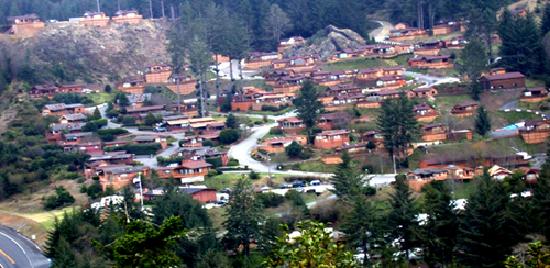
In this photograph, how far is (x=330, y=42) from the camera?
5478 cm

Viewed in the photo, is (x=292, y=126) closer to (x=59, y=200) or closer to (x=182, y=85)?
(x=59, y=200)

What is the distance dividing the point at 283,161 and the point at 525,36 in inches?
552

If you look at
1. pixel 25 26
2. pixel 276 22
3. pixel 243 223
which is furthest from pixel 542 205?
pixel 25 26

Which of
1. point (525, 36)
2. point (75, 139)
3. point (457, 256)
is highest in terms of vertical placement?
point (525, 36)

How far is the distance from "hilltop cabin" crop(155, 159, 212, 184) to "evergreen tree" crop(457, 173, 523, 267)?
14.4 metres

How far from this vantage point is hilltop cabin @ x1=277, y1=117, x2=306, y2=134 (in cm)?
4066

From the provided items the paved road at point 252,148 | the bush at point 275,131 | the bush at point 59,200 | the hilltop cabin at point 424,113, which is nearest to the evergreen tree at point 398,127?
the hilltop cabin at point 424,113

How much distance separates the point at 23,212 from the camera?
1336 inches

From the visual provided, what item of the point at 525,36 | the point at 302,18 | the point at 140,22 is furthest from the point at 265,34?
the point at 525,36

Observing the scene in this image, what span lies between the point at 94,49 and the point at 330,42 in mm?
14236

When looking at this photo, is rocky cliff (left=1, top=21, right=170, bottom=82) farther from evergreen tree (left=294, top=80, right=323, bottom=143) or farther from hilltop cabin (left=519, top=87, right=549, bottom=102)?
hilltop cabin (left=519, top=87, right=549, bottom=102)

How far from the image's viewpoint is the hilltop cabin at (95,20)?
57441mm

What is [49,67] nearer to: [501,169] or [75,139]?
[75,139]

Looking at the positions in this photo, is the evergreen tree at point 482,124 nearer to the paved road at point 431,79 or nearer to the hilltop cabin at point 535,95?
the hilltop cabin at point 535,95
